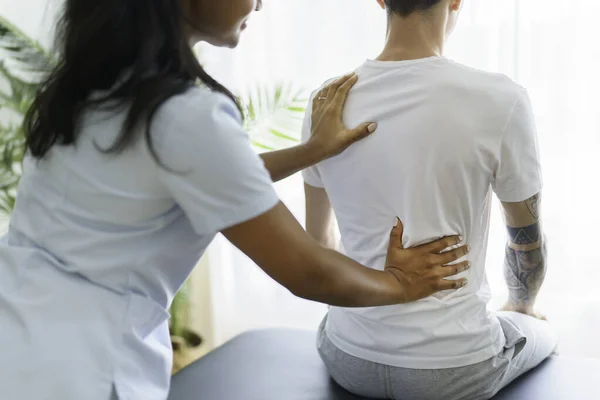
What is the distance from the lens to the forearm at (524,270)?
1.44 metres

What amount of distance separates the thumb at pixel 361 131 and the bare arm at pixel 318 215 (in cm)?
30

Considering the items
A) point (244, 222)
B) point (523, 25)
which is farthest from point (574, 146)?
point (244, 222)

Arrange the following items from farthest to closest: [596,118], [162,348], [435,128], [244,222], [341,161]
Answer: [596,118] < [341,161] < [435,128] < [162,348] < [244,222]

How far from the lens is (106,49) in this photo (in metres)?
0.92

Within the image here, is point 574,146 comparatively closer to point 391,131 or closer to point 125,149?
point 391,131

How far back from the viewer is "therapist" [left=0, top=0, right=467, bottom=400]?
0.87m

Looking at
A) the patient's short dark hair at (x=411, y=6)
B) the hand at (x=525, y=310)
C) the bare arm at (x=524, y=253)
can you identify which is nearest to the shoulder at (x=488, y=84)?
the patient's short dark hair at (x=411, y=6)

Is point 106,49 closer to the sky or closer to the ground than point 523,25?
closer to the sky

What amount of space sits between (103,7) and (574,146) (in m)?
1.46

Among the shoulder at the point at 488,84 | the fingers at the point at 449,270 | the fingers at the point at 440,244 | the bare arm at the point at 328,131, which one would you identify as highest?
the shoulder at the point at 488,84

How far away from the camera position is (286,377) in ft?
4.83

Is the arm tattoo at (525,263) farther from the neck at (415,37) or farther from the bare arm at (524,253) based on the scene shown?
the neck at (415,37)

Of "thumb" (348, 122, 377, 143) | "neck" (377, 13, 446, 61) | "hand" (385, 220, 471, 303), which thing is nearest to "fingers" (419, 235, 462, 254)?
"hand" (385, 220, 471, 303)

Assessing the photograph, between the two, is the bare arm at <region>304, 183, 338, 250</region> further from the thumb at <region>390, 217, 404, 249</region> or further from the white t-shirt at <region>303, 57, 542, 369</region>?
the thumb at <region>390, 217, 404, 249</region>
